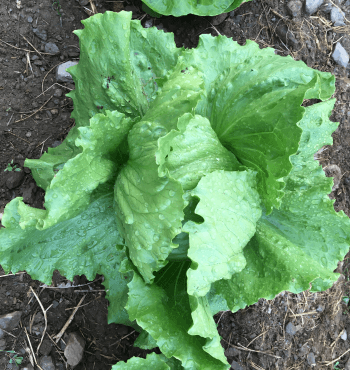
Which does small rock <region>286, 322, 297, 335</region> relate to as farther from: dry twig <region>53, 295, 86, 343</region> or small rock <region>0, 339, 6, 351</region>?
small rock <region>0, 339, 6, 351</region>

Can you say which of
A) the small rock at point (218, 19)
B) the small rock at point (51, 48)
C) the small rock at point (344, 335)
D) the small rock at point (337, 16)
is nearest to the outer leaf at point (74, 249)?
the small rock at point (51, 48)

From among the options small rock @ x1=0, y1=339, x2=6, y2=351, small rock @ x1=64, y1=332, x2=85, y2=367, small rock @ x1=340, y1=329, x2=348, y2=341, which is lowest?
small rock @ x1=340, y1=329, x2=348, y2=341

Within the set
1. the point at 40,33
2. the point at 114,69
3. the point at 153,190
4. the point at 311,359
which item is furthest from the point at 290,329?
the point at 40,33

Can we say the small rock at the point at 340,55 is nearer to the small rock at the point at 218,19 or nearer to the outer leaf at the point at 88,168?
the small rock at the point at 218,19

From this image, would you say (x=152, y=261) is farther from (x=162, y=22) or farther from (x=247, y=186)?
(x=162, y=22)

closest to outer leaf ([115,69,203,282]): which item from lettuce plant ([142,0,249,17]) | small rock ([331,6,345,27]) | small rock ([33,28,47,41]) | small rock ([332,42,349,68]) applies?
lettuce plant ([142,0,249,17])

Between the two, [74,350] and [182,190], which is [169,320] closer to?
[182,190]
